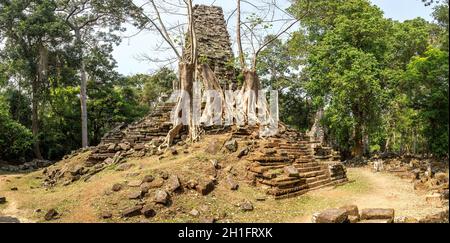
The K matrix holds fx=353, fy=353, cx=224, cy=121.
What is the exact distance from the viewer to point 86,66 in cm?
2502

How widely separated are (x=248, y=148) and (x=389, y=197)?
426cm

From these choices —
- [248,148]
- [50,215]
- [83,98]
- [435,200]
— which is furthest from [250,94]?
[83,98]

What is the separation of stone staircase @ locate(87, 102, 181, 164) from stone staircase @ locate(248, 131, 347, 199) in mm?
4097

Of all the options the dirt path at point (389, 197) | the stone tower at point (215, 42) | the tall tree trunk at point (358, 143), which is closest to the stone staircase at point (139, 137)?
the stone tower at point (215, 42)

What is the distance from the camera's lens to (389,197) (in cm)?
990

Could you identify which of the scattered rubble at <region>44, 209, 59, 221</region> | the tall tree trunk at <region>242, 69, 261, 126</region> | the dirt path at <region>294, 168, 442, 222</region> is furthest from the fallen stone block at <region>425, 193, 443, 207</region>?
the scattered rubble at <region>44, 209, 59, 221</region>

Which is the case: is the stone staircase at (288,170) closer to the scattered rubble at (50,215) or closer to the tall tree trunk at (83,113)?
the scattered rubble at (50,215)

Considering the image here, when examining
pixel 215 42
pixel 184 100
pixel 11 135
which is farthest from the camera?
pixel 11 135

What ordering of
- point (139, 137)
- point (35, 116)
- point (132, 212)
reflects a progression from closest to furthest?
point (132, 212) < point (139, 137) < point (35, 116)

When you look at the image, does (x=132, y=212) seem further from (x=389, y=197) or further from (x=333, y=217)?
(x=389, y=197)

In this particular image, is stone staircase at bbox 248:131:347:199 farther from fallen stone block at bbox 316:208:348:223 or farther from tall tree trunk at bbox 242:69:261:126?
fallen stone block at bbox 316:208:348:223

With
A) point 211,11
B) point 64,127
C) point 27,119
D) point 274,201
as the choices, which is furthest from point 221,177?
point 27,119

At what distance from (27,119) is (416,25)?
2700 cm

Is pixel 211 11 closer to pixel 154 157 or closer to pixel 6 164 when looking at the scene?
pixel 154 157
